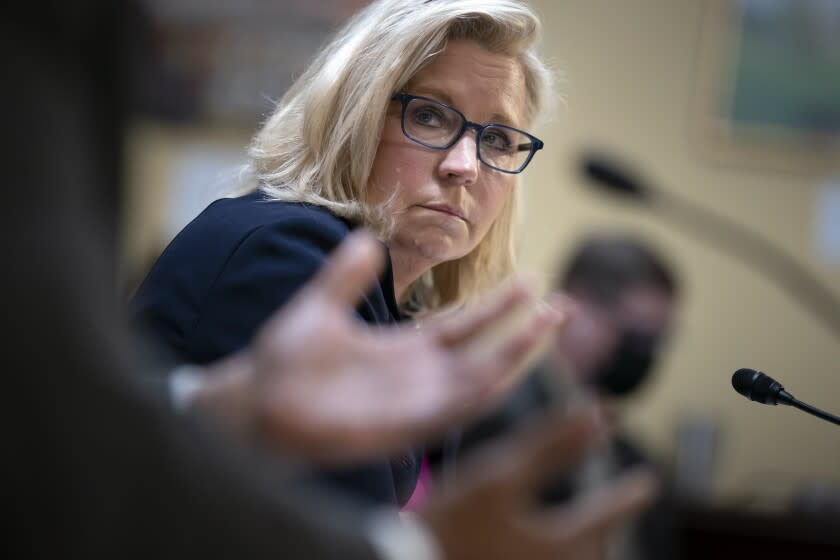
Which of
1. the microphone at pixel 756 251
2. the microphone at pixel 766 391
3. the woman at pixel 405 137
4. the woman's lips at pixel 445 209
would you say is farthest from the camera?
the microphone at pixel 756 251

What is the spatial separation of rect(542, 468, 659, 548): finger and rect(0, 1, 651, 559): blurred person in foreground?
0.14 ft

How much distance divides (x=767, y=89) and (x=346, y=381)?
3750 mm

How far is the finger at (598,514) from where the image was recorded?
0.77 meters

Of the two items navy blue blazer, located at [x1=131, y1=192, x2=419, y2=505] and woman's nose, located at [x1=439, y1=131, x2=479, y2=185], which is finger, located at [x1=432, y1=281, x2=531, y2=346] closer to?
navy blue blazer, located at [x1=131, y1=192, x2=419, y2=505]

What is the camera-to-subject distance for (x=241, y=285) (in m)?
1.20

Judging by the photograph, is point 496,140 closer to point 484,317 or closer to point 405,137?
point 405,137

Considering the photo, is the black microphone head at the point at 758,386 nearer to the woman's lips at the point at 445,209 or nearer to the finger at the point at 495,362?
the woman's lips at the point at 445,209

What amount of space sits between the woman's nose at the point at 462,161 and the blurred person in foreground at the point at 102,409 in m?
0.86

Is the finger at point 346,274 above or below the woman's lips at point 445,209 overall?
above

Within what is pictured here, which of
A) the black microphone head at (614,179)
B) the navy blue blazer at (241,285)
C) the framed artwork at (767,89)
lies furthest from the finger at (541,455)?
the framed artwork at (767,89)

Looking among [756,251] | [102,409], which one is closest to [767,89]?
[756,251]

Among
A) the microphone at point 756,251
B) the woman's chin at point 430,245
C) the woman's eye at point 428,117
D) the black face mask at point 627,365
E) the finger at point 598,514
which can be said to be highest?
the woman's eye at point 428,117

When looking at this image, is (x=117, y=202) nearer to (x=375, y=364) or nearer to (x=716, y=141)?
(x=375, y=364)

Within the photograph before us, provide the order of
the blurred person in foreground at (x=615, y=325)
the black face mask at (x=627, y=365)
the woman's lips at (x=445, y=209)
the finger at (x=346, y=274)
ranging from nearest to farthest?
the finger at (x=346, y=274) < the woman's lips at (x=445, y=209) < the blurred person in foreground at (x=615, y=325) < the black face mask at (x=627, y=365)
